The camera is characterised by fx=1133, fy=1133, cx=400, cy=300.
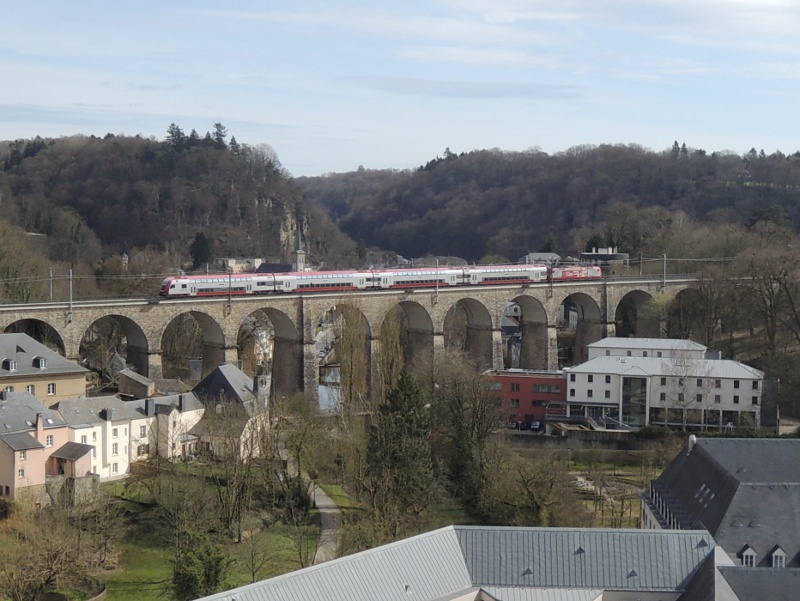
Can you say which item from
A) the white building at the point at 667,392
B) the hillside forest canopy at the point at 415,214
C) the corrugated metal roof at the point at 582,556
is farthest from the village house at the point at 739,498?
the hillside forest canopy at the point at 415,214

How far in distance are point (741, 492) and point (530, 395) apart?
25.1m

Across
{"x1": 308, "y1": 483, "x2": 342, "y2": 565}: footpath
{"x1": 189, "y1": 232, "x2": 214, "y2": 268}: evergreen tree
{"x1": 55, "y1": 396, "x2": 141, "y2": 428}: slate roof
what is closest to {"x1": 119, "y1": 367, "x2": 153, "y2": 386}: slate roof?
{"x1": 55, "y1": 396, "x2": 141, "y2": 428}: slate roof

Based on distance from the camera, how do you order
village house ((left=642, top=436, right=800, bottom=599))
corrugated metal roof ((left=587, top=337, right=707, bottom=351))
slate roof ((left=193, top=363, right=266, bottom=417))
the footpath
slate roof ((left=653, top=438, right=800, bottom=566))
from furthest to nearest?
corrugated metal roof ((left=587, top=337, right=707, bottom=351)), slate roof ((left=193, top=363, right=266, bottom=417)), the footpath, slate roof ((left=653, top=438, right=800, bottom=566)), village house ((left=642, top=436, right=800, bottom=599))

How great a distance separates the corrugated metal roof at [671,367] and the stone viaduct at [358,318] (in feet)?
26.7

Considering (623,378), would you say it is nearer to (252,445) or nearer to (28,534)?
(252,445)

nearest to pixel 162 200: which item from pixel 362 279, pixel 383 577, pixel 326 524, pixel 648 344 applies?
pixel 362 279

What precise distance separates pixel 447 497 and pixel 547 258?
2294 inches

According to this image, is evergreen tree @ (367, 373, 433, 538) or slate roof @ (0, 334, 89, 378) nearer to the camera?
evergreen tree @ (367, 373, 433, 538)

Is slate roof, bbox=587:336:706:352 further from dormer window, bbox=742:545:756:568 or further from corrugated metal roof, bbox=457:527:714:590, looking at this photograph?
corrugated metal roof, bbox=457:527:714:590

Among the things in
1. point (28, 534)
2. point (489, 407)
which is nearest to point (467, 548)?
point (28, 534)

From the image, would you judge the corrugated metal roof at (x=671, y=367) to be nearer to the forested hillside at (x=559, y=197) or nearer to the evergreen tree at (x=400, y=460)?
the evergreen tree at (x=400, y=460)

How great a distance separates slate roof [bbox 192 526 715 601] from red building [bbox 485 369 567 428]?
92.0 ft

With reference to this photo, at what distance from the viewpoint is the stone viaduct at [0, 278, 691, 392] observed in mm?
49531

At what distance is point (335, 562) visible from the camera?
21719 mm
